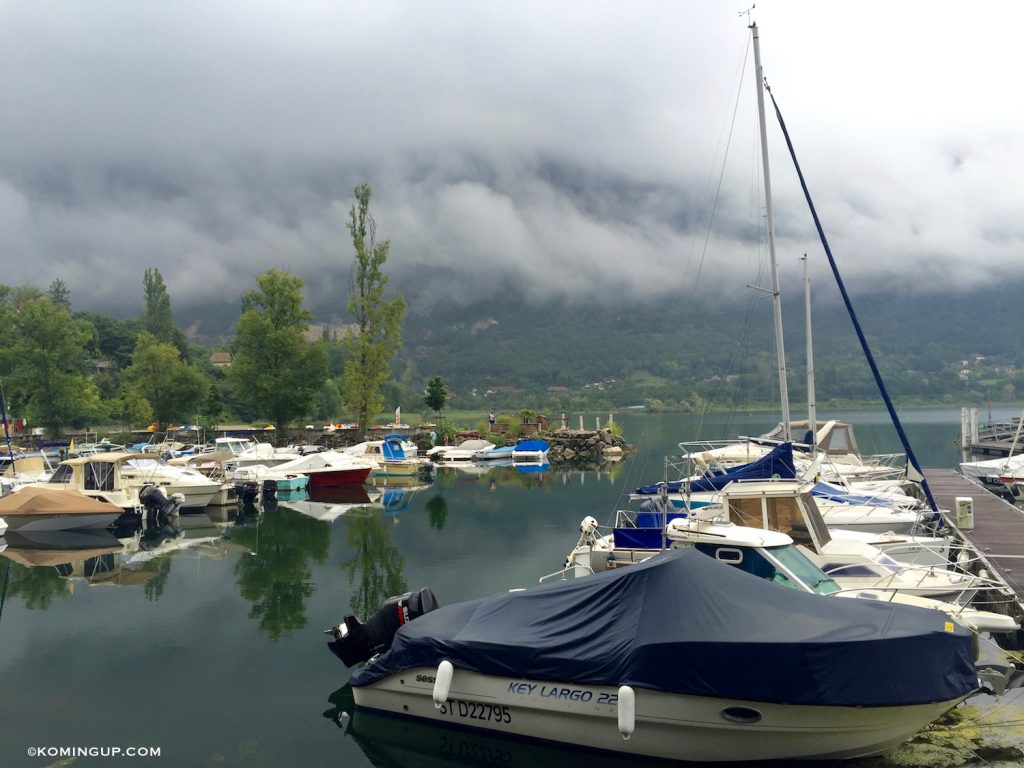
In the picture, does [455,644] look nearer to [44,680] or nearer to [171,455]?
[44,680]

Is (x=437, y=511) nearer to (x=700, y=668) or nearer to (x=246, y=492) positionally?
(x=246, y=492)

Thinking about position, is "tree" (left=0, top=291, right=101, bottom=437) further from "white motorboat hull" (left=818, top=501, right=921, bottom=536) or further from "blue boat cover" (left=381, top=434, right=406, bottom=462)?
"white motorboat hull" (left=818, top=501, right=921, bottom=536)

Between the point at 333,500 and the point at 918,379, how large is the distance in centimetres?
17800

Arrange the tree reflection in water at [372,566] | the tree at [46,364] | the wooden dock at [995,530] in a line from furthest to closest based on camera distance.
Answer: the tree at [46,364]
the tree reflection in water at [372,566]
the wooden dock at [995,530]

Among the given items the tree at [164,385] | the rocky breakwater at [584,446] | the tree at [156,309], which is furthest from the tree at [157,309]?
the rocky breakwater at [584,446]

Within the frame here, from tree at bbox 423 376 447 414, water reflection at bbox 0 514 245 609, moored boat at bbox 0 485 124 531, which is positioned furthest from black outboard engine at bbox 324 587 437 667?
tree at bbox 423 376 447 414

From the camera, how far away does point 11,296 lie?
348 feet

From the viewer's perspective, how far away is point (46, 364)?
67375mm

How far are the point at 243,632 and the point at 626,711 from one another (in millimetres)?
11102

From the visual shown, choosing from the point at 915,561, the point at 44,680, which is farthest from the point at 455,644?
the point at 915,561

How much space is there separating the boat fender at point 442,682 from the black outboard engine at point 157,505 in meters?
25.9

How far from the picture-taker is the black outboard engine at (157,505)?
32.7 meters

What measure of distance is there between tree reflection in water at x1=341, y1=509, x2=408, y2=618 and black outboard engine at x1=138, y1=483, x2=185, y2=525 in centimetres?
749

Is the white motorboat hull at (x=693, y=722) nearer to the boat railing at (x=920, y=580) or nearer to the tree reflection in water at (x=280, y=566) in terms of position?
the boat railing at (x=920, y=580)
